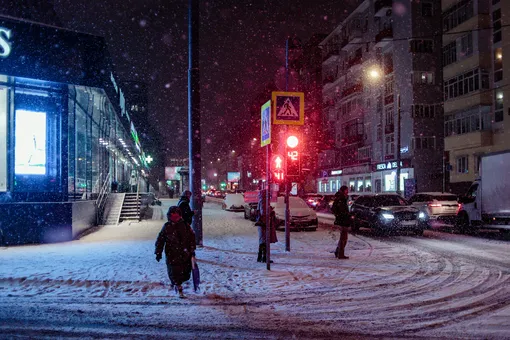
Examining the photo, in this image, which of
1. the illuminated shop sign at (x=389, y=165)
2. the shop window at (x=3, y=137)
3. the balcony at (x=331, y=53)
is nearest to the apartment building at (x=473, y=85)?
the illuminated shop sign at (x=389, y=165)

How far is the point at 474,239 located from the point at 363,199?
491 cm

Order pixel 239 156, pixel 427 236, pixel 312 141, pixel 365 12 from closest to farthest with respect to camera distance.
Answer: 1. pixel 427 236
2. pixel 365 12
3. pixel 312 141
4. pixel 239 156

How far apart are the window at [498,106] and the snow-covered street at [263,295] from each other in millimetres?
21994

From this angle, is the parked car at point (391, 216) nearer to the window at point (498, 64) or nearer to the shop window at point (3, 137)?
the shop window at point (3, 137)

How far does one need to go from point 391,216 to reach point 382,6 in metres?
34.5

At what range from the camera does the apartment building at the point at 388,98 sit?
139ft

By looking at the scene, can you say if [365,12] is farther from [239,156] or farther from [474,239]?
[239,156]

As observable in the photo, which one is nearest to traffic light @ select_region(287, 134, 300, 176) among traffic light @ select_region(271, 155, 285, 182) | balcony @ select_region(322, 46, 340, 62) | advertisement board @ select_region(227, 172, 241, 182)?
traffic light @ select_region(271, 155, 285, 182)

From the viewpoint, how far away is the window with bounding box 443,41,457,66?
3634cm

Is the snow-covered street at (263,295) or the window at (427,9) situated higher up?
the window at (427,9)

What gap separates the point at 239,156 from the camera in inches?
4774

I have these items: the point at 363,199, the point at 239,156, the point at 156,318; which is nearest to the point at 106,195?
the point at 363,199

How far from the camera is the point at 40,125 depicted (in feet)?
52.9

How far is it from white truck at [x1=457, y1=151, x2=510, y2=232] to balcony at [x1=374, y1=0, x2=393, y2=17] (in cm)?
3168
